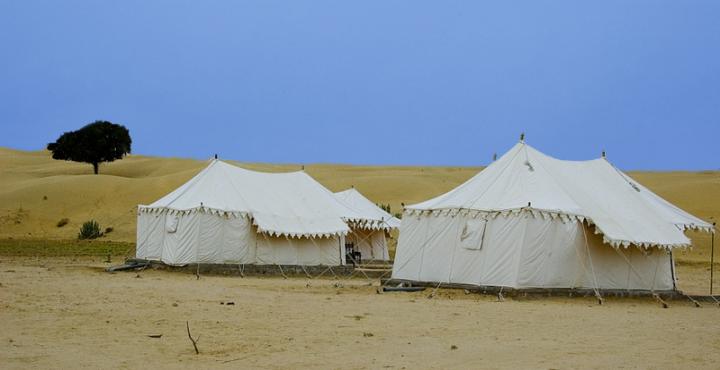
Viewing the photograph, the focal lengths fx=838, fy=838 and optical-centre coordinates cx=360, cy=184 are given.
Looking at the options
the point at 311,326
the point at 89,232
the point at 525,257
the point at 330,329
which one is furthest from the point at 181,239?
the point at 89,232

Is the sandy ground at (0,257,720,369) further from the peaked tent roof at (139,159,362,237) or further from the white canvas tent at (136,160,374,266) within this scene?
the peaked tent roof at (139,159,362,237)

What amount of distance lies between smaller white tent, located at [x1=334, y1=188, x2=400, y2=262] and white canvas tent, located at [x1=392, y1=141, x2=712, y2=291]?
8299 mm

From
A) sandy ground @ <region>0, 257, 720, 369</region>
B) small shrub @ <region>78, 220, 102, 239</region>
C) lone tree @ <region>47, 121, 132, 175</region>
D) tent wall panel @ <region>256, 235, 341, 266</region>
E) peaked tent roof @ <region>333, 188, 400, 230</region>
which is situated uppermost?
lone tree @ <region>47, 121, 132, 175</region>

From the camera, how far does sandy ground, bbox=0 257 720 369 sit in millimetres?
9953

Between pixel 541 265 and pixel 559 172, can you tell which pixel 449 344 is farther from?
pixel 559 172

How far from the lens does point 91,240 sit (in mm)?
40406

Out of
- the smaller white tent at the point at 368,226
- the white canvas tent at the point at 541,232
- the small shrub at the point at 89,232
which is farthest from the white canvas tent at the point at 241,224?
the small shrub at the point at 89,232

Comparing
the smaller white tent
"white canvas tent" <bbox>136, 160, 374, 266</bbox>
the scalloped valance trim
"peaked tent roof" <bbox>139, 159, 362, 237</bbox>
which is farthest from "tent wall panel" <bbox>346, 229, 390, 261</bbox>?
the scalloped valance trim

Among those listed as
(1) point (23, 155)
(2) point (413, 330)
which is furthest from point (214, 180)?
(1) point (23, 155)

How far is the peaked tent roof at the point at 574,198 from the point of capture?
715 inches

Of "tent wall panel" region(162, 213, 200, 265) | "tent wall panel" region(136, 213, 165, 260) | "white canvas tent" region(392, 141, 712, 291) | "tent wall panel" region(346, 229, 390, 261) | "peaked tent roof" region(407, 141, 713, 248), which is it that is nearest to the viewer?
"white canvas tent" region(392, 141, 712, 291)

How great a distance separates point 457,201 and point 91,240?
84.6ft

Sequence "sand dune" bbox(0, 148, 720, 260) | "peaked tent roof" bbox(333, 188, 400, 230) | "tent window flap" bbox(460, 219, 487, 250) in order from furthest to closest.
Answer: "sand dune" bbox(0, 148, 720, 260) < "peaked tent roof" bbox(333, 188, 400, 230) < "tent window flap" bbox(460, 219, 487, 250)

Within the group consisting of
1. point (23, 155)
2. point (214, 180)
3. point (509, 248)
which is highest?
point (23, 155)
